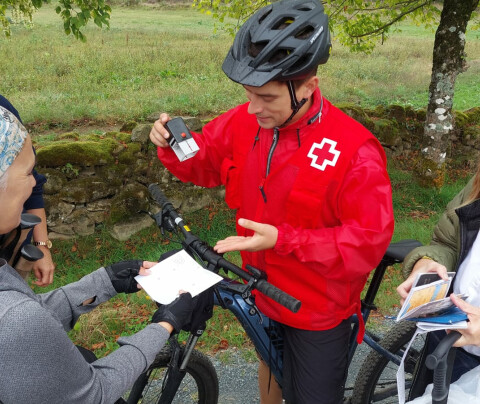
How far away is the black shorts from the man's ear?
4.14ft

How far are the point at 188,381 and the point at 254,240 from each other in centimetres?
149

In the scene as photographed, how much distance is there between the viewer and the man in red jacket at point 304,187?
208 cm

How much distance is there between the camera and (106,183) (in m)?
5.60

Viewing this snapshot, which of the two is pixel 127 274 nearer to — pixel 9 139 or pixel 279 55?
pixel 9 139

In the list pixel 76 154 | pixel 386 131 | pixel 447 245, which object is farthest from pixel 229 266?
pixel 386 131

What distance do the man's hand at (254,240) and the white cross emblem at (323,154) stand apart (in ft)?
1.24

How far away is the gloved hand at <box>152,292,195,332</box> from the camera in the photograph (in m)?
1.89

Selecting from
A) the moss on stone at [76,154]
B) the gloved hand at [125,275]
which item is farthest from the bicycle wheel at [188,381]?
the moss on stone at [76,154]

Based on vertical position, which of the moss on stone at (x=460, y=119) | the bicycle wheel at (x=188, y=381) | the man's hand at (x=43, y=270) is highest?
the man's hand at (x=43, y=270)

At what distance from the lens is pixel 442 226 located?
227cm

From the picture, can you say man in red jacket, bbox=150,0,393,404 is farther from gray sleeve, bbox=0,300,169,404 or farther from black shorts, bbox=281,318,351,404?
gray sleeve, bbox=0,300,169,404

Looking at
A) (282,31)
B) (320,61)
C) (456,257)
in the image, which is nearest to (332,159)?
(320,61)

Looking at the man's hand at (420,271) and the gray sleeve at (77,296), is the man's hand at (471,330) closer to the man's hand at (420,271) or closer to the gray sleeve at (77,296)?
the man's hand at (420,271)

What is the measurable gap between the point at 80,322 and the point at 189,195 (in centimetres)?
247
